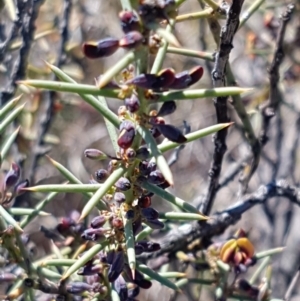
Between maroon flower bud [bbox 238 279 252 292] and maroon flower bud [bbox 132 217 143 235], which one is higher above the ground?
maroon flower bud [bbox 132 217 143 235]

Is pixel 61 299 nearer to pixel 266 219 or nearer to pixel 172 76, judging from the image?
pixel 172 76

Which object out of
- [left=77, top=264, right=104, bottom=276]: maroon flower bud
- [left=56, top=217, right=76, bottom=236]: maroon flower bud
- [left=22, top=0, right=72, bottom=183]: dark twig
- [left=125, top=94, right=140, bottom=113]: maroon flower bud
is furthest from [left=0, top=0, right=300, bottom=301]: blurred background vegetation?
[left=125, top=94, right=140, bottom=113]: maroon flower bud

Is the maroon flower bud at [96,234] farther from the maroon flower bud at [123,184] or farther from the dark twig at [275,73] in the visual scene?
the dark twig at [275,73]

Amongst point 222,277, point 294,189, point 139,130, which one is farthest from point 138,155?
point 294,189

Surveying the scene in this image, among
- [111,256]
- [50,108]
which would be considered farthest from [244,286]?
[50,108]

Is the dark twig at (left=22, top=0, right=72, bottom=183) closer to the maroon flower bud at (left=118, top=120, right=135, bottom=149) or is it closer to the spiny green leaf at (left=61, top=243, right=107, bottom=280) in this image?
the spiny green leaf at (left=61, top=243, right=107, bottom=280)

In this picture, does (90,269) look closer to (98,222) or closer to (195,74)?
(98,222)

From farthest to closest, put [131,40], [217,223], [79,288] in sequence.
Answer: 1. [217,223]
2. [79,288]
3. [131,40]
